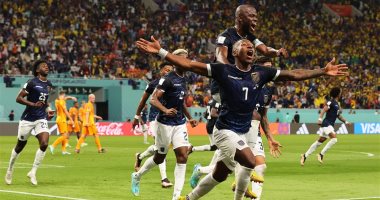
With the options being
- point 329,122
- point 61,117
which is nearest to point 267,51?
point 329,122

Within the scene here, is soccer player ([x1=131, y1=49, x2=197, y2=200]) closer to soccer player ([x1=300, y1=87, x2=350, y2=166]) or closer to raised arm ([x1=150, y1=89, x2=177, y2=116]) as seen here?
raised arm ([x1=150, y1=89, x2=177, y2=116])

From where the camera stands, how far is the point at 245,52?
1123cm

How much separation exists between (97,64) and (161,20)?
1060cm

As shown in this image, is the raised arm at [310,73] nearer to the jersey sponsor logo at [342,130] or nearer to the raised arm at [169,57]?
the raised arm at [169,57]

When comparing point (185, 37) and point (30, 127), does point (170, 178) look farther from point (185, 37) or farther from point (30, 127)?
point (185, 37)

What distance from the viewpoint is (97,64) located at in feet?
186

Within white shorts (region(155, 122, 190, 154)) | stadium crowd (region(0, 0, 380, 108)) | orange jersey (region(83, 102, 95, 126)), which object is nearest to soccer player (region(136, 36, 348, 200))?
white shorts (region(155, 122, 190, 154))

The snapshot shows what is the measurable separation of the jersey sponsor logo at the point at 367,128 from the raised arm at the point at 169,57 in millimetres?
54628

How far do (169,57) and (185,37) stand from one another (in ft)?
177

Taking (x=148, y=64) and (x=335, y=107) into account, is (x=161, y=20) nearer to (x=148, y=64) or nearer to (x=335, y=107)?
(x=148, y=64)

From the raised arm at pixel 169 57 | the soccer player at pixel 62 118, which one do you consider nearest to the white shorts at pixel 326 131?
the soccer player at pixel 62 118

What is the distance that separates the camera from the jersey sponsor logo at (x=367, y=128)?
64438 mm

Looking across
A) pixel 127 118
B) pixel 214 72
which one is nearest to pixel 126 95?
pixel 127 118

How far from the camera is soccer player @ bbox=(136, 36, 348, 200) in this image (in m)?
11.3
